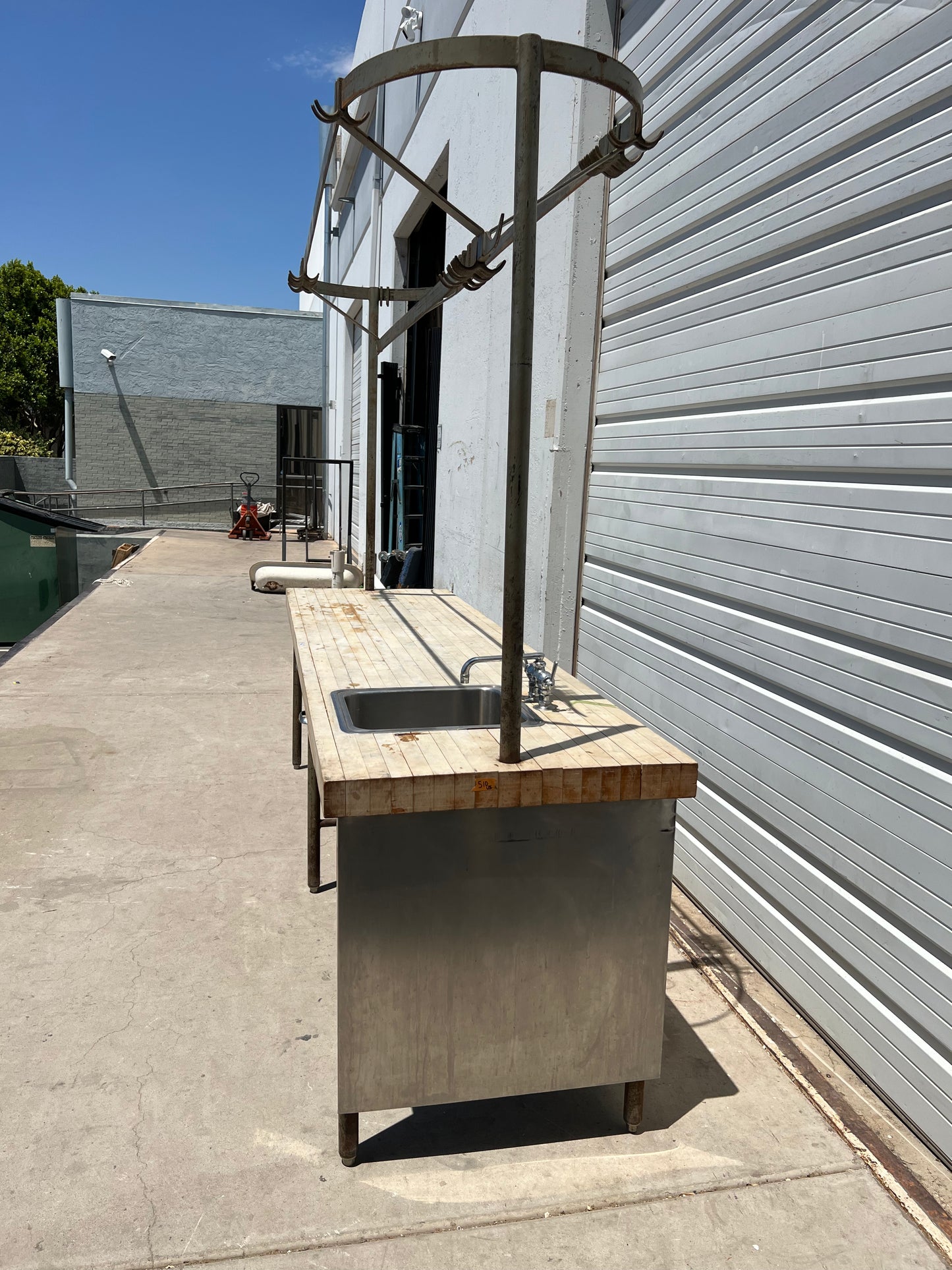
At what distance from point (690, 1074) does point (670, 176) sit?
122 inches

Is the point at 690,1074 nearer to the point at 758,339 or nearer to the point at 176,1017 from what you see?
the point at 176,1017

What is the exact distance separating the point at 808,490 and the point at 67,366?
21235 mm

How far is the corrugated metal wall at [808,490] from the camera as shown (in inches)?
80.0

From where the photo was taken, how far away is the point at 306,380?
2120 cm

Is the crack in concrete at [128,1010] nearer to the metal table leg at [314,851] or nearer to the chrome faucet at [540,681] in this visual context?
the metal table leg at [314,851]

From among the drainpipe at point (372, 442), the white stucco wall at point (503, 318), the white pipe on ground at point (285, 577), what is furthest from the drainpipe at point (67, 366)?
the drainpipe at point (372, 442)

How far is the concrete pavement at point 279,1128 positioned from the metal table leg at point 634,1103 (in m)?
0.04

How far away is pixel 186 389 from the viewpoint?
20828mm

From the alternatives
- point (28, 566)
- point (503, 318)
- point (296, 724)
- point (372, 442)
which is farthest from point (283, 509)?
point (296, 724)

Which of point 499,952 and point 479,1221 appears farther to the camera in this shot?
point 499,952

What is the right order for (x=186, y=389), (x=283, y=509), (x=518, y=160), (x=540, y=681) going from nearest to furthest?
(x=518, y=160)
(x=540, y=681)
(x=283, y=509)
(x=186, y=389)

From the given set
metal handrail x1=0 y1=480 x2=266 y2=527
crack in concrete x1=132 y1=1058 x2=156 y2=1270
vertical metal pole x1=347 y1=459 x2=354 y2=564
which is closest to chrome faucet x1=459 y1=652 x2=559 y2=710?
crack in concrete x1=132 y1=1058 x2=156 y2=1270

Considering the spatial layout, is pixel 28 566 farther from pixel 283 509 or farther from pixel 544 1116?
pixel 544 1116

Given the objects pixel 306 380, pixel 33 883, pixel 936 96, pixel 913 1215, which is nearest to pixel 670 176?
pixel 936 96
